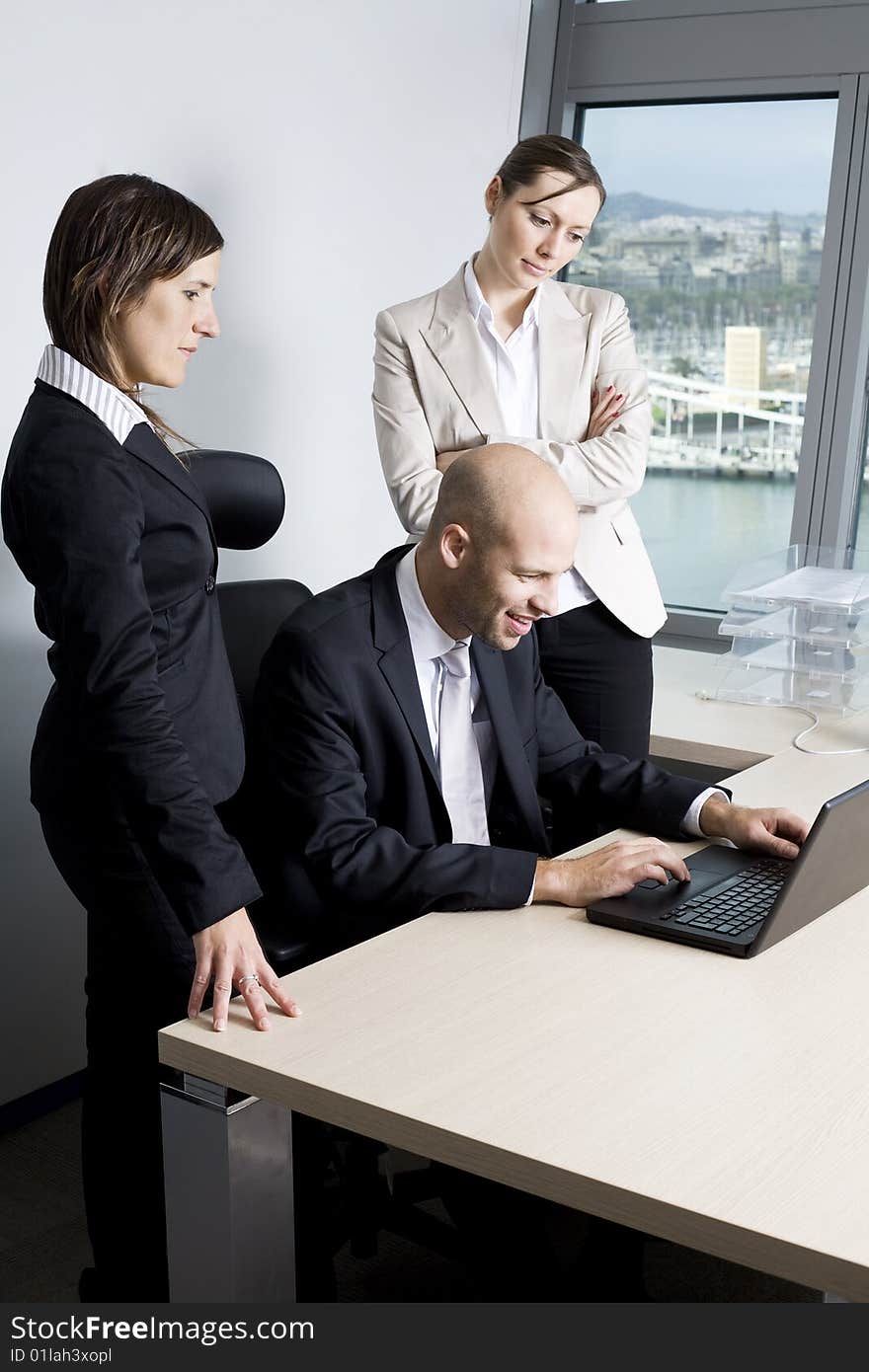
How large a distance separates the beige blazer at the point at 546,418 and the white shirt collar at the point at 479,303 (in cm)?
1

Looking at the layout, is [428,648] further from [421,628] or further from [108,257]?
[108,257]

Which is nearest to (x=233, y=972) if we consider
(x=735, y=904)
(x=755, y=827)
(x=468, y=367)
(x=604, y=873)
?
(x=604, y=873)

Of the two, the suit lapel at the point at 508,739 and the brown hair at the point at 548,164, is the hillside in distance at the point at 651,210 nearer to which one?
the brown hair at the point at 548,164

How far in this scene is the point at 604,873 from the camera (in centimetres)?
164

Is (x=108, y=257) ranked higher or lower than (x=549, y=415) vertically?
higher

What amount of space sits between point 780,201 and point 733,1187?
3.07 metres

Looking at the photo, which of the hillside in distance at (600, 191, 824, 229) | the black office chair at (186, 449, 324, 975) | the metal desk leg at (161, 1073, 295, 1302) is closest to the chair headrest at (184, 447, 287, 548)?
the black office chair at (186, 449, 324, 975)

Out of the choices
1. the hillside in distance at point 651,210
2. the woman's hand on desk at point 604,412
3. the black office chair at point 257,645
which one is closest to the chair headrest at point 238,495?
the black office chair at point 257,645

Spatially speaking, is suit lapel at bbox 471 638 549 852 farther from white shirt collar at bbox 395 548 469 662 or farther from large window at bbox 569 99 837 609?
large window at bbox 569 99 837 609

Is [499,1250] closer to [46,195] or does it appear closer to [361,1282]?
[361,1282]

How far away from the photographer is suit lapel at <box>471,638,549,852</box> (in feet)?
6.29

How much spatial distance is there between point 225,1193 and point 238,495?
1.17 m

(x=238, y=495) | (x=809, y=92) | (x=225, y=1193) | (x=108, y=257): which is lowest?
(x=225, y=1193)

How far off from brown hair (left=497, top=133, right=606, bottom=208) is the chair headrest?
657mm
